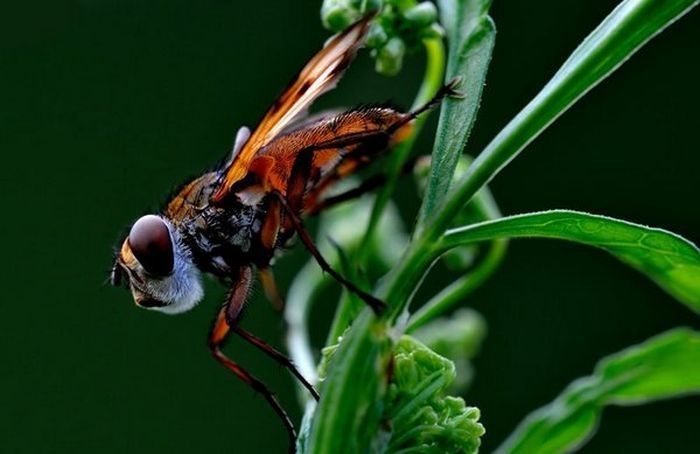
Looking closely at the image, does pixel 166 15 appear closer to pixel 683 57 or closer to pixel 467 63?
pixel 683 57

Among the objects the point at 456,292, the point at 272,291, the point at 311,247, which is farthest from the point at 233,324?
the point at 456,292

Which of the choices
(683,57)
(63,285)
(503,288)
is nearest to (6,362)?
(63,285)

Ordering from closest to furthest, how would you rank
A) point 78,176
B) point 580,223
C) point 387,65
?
1. point 580,223
2. point 387,65
3. point 78,176

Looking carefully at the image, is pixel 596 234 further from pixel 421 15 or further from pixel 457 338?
pixel 457 338

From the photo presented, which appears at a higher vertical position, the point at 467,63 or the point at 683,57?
the point at 467,63

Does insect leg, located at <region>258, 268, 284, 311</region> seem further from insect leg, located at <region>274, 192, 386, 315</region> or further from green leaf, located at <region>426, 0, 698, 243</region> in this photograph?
green leaf, located at <region>426, 0, 698, 243</region>

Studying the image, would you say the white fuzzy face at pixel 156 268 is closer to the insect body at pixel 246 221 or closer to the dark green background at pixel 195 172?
the insect body at pixel 246 221


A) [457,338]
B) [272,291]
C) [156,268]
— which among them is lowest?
[457,338]
